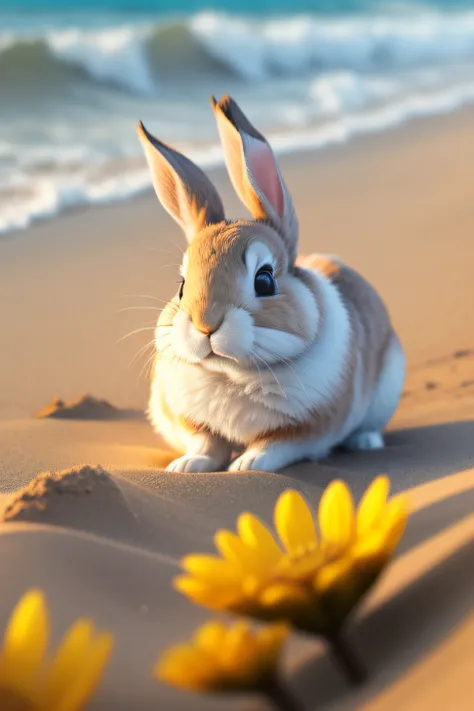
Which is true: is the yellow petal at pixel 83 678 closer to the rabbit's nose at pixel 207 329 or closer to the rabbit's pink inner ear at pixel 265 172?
the rabbit's nose at pixel 207 329

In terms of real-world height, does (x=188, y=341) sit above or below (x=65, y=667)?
above

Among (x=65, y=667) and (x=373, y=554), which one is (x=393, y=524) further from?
(x=65, y=667)

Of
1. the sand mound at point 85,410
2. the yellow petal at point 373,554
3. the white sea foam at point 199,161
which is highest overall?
the white sea foam at point 199,161

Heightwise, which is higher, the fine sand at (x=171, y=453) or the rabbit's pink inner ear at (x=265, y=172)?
the rabbit's pink inner ear at (x=265, y=172)

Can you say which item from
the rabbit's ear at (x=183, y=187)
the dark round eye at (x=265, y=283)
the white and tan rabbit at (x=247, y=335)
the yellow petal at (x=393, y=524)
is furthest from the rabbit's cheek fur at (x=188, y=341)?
the yellow petal at (x=393, y=524)

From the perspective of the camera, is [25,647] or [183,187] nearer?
[25,647]

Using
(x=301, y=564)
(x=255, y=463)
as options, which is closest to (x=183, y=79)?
(x=255, y=463)
